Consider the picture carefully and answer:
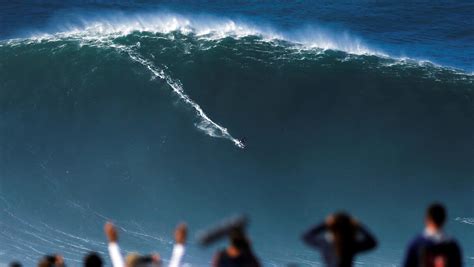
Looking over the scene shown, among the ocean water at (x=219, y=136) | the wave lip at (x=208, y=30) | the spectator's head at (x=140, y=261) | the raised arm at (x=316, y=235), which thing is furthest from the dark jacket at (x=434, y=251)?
the wave lip at (x=208, y=30)

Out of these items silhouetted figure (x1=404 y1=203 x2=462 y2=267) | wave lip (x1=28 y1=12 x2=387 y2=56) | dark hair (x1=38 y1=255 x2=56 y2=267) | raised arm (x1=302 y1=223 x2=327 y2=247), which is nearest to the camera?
silhouetted figure (x1=404 y1=203 x2=462 y2=267)

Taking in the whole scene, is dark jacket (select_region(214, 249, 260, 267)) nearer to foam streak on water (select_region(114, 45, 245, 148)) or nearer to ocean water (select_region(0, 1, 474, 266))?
ocean water (select_region(0, 1, 474, 266))

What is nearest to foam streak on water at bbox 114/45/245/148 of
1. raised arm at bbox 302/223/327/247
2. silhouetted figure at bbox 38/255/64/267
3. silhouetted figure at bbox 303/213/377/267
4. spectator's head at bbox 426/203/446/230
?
silhouetted figure at bbox 38/255/64/267

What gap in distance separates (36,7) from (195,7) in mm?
5085

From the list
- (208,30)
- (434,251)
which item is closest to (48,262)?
(434,251)

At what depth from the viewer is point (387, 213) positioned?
1638 centimetres

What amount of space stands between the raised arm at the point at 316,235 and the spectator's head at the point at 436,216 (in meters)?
0.68

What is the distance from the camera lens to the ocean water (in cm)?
1606

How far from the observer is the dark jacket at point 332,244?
5.64 meters

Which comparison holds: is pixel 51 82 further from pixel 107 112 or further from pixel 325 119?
pixel 325 119

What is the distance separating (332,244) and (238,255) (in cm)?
62

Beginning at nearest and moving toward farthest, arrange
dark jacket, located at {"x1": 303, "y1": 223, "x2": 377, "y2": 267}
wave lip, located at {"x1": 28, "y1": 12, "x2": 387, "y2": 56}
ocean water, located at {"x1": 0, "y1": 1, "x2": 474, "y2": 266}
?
dark jacket, located at {"x1": 303, "y1": 223, "x2": 377, "y2": 267}
ocean water, located at {"x1": 0, "y1": 1, "x2": 474, "y2": 266}
wave lip, located at {"x1": 28, "y1": 12, "x2": 387, "y2": 56}

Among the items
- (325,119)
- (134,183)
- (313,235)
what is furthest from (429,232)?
(325,119)

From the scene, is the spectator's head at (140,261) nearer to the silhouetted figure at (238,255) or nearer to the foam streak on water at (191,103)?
the silhouetted figure at (238,255)
